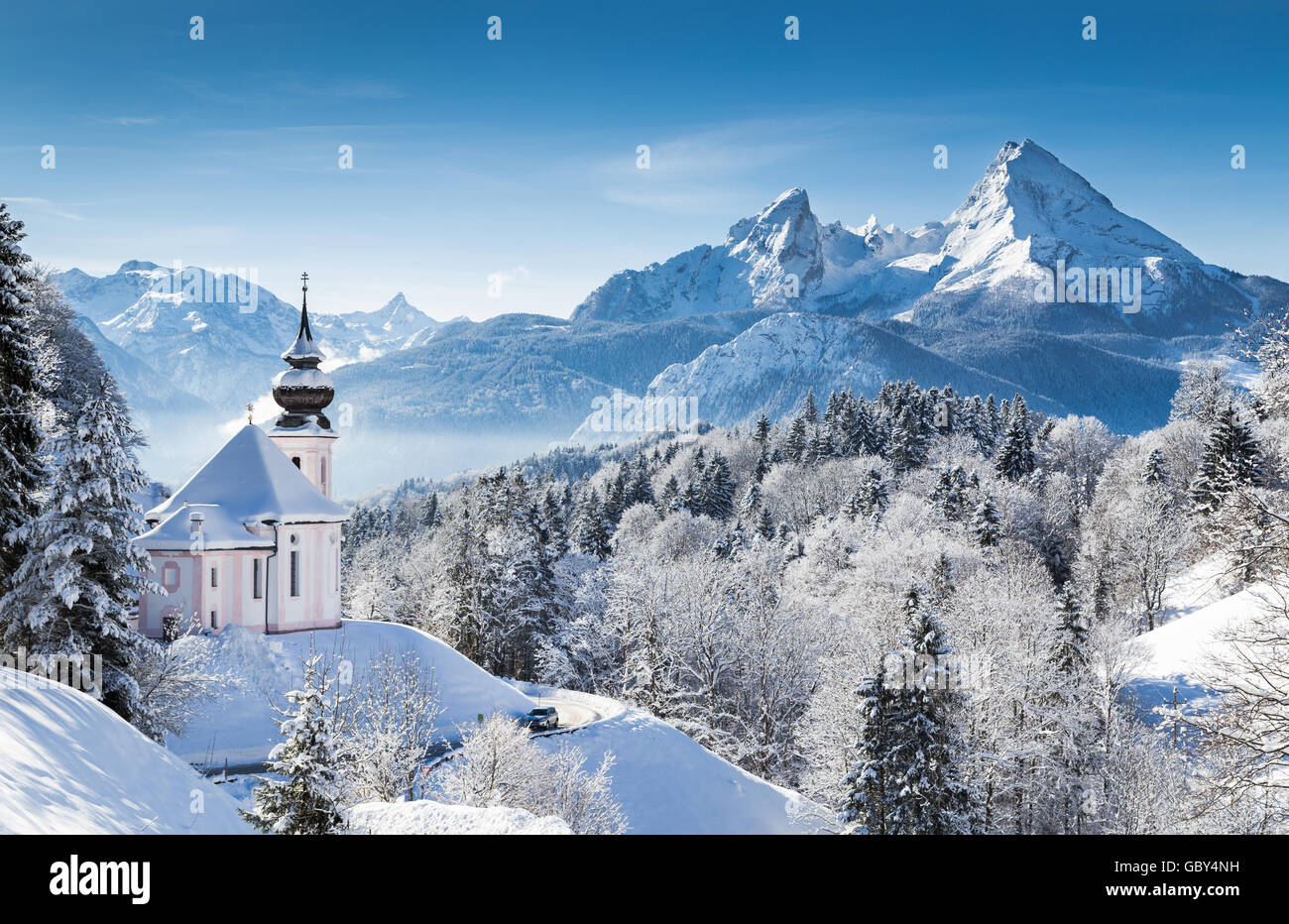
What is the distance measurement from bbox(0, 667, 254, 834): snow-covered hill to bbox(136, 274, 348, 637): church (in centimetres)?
2062

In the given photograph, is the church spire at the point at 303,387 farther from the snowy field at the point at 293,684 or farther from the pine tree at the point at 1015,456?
the pine tree at the point at 1015,456

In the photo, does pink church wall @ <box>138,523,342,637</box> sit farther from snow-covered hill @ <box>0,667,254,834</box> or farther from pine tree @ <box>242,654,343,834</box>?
pine tree @ <box>242,654,343,834</box>

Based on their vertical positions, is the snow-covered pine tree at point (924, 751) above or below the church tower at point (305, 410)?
below

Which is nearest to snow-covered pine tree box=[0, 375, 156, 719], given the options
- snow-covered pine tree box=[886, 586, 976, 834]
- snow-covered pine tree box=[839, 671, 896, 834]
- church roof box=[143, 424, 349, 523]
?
church roof box=[143, 424, 349, 523]

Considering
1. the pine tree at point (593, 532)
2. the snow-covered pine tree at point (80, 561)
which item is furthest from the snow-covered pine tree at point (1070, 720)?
the pine tree at point (593, 532)

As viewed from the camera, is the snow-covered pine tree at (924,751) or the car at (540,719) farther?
the car at (540,719)

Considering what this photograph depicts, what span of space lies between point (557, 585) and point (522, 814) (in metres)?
47.9

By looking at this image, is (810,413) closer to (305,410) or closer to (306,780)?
(305,410)

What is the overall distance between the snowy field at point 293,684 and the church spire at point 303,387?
12067mm

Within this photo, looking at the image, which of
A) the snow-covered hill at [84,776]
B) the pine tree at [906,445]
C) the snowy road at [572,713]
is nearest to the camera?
the snow-covered hill at [84,776]

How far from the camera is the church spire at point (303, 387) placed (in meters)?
46.9

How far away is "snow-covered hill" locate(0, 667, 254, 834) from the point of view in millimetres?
9547

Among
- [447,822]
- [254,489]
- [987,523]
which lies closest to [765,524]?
[987,523]
